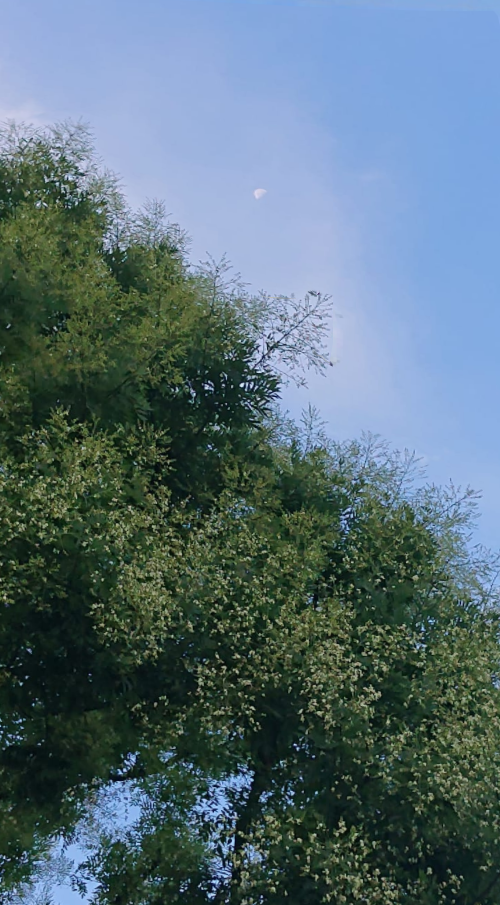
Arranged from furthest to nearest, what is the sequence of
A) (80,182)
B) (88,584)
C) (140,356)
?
(80,182), (140,356), (88,584)

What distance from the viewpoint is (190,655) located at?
2059 cm

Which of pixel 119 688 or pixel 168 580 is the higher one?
pixel 168 580

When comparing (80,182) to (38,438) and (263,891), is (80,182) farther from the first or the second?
(263,891)

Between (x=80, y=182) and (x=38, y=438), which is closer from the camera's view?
(x=38, y=438)

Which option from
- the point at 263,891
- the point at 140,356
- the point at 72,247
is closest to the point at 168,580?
the point at 140,356

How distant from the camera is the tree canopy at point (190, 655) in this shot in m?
19.1

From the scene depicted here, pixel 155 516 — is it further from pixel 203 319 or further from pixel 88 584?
pixel 203 319

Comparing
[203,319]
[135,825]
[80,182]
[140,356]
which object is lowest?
[135,825]

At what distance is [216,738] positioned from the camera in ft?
65.8

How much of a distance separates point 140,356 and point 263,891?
41.2 ft

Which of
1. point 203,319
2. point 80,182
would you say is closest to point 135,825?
point 203,319

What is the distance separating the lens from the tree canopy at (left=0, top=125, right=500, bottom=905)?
62.5 feet

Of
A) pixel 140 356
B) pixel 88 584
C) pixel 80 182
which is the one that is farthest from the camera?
pixel 80 182

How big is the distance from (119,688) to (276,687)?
3711 millimetres
